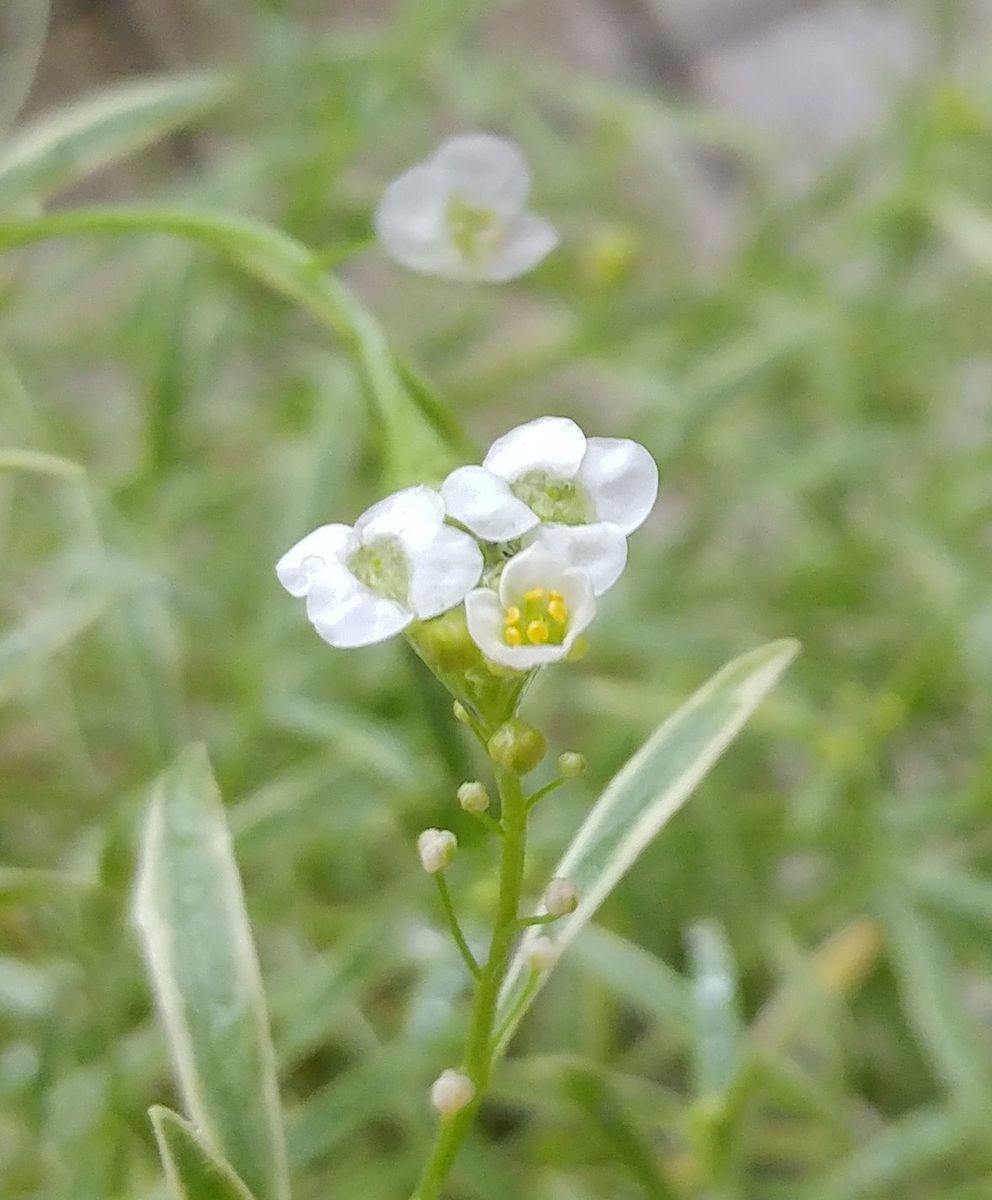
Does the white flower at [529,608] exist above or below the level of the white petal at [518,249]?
below

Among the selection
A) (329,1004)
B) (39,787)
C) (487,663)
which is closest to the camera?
(487,663)

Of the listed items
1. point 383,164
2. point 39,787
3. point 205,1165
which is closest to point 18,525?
point 39,787

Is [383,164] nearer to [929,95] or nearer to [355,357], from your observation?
[929,95]

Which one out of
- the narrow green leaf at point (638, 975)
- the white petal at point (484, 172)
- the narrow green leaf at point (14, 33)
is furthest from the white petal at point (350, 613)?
the narrow green leaf at point (14, 33)

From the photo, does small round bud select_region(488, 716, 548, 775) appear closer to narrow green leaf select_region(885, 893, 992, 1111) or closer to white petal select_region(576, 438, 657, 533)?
white petal select_region(576, 438, 657, 533)

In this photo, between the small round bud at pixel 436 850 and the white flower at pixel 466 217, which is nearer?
the small round bud at pixel 436 850

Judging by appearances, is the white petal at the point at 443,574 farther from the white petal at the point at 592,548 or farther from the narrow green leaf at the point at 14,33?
the narrow green leaf at the point at 14,33

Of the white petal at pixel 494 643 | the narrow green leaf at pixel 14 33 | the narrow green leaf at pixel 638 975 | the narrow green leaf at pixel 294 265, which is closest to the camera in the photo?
the white petal at pixel 494 643
